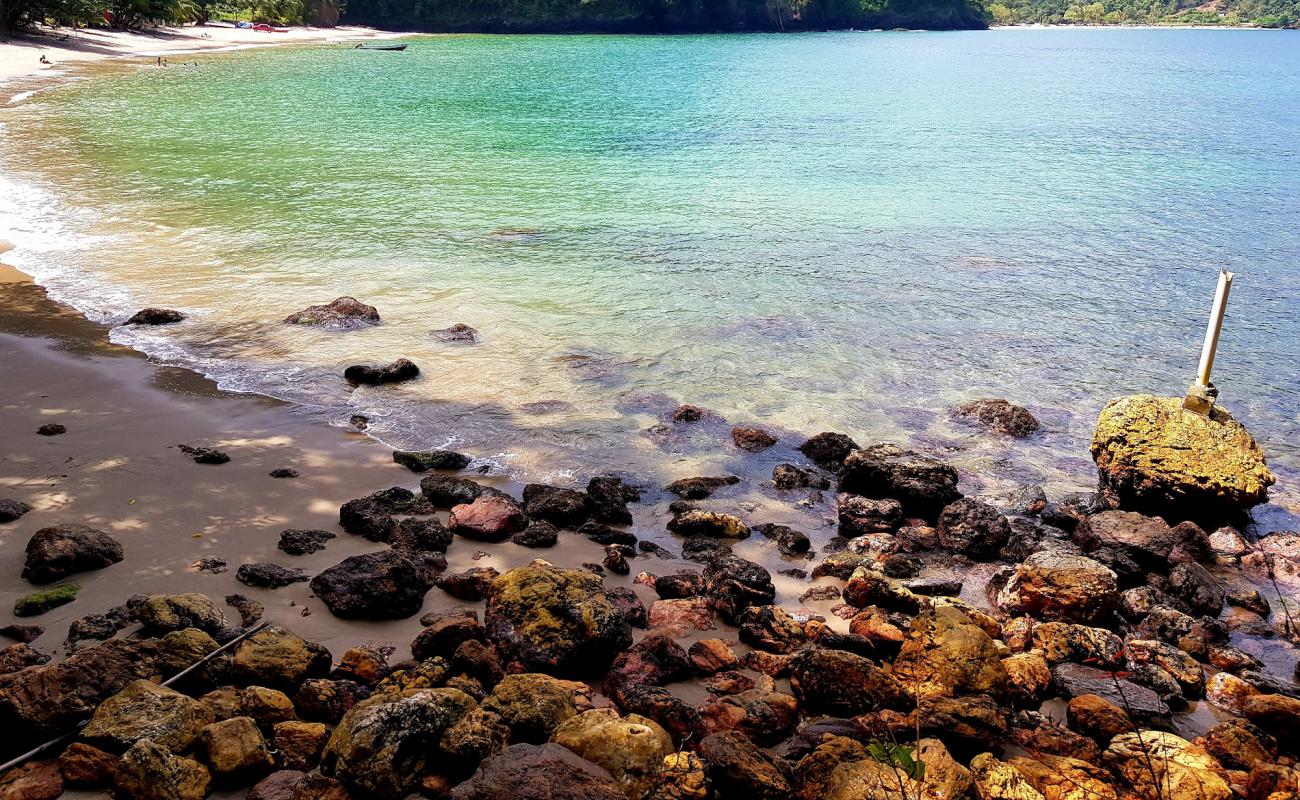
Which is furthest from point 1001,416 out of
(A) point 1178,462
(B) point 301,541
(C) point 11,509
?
(C) point 11,509

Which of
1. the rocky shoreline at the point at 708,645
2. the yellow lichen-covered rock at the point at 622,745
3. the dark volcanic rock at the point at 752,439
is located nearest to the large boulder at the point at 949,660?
the rocky shoreline at the point at 708,645

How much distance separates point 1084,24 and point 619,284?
21856 cm

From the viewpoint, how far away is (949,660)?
5.22 m

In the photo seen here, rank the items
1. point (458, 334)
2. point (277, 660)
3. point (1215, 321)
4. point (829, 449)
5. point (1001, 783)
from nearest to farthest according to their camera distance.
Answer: point (1001, 783) < point (277, 660) < point (1215, 321) < point (829, 449) < point (458, 334)

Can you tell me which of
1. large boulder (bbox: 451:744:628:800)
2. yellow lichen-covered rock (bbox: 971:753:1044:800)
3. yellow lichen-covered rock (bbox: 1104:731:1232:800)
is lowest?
yellow lichen-covered rock (bbox: 1104:731:1232:800)

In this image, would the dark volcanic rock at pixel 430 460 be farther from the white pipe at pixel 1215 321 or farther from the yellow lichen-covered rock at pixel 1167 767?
the white pipe at pixel 1215 321

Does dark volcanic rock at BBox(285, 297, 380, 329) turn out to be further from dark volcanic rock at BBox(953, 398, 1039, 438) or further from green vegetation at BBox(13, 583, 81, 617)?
dark volcanic rock at BBox(953, 398, 1039, 438)

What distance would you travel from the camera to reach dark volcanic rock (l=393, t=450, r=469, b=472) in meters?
8.31

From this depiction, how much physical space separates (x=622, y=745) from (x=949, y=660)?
82.1 inches

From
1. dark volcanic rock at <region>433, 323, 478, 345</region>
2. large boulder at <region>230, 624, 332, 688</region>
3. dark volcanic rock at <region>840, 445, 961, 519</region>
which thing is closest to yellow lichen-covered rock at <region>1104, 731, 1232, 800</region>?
dark volcanic rock at <region>840, 445, 961, 519</region>

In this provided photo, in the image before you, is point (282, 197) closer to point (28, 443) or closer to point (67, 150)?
point (67, 150)

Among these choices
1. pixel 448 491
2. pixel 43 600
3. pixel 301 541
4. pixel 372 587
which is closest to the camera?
pixel 43 600

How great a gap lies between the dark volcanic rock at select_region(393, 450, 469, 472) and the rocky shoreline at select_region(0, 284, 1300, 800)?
0.04 meters

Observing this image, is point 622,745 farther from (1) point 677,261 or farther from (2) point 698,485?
(1) point 677,261
